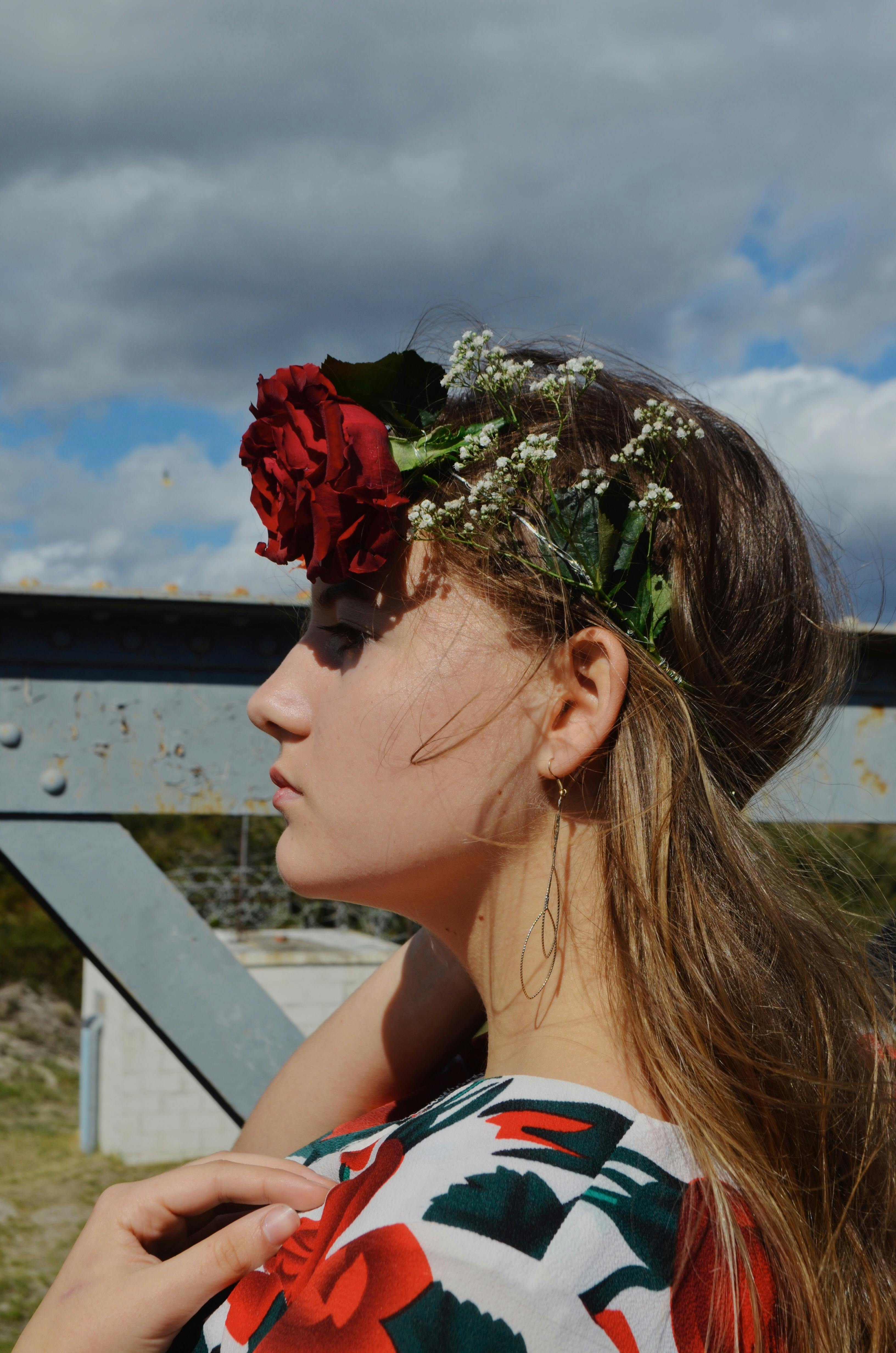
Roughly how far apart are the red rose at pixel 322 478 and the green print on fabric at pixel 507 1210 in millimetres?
727

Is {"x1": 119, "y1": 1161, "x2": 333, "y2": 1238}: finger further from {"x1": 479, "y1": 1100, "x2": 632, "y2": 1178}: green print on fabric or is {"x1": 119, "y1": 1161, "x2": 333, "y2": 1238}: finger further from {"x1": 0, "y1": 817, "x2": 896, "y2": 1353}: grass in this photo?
{"x1": 0, "y1": 817, "x2": 896, "y2": 1353}: grass

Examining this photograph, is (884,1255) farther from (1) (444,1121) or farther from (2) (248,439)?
(2) (248,439)

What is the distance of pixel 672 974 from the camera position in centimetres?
125

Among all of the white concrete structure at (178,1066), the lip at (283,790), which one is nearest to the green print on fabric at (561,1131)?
the lip at (283,790)

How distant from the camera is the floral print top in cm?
91

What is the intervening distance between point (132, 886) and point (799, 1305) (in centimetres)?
133

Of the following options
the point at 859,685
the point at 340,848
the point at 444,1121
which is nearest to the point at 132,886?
the point at 340,848

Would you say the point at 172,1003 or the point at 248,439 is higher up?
the point at 248,439

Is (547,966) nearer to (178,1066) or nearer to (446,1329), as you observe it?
(446,1329)

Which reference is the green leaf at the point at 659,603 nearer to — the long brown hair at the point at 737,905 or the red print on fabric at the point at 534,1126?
the long brown hair at the point at 737,905

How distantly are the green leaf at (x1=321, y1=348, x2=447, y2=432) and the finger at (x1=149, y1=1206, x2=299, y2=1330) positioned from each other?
0.98 metres

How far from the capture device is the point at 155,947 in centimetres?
199

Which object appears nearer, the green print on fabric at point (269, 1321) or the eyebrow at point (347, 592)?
the green print on fabric at point (269, 1321)

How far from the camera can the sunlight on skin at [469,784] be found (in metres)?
1.31
